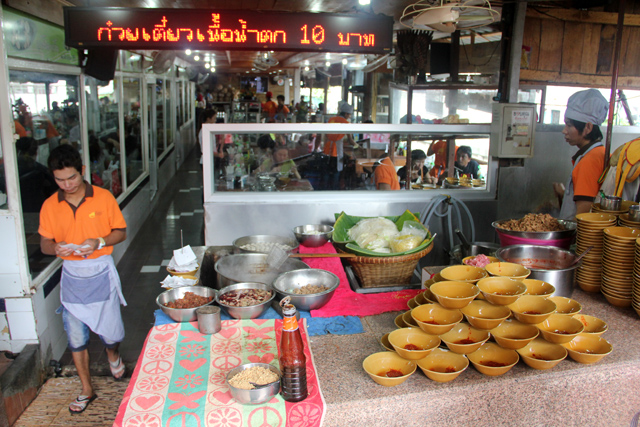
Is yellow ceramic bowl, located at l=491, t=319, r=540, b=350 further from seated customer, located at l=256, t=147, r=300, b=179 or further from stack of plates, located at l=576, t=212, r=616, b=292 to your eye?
seated customer, located at l=256, t=147, r=300, b=179

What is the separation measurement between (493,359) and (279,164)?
10.7ft

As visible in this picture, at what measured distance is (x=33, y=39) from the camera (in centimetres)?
411

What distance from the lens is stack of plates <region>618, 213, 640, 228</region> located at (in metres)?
2.80

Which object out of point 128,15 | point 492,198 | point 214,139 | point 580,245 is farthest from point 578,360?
Answer: point 128,15

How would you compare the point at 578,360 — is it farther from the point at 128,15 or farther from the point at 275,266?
the point at 128,15

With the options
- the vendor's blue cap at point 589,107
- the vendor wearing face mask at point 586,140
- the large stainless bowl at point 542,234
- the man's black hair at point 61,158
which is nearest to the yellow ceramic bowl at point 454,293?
the large stainless bowl at point 542,234

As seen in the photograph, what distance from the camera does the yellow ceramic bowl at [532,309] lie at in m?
2.12

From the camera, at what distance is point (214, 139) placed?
13.3 feet

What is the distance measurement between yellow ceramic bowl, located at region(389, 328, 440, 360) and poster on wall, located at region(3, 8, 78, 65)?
3490 millimetres

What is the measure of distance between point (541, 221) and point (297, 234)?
1787 mm

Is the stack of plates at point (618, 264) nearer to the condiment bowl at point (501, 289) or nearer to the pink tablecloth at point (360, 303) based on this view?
the condiment bowl at point (501, 289)

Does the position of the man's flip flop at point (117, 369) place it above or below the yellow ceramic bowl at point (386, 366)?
below

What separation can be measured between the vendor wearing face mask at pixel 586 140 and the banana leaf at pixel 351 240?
1295 millimetres

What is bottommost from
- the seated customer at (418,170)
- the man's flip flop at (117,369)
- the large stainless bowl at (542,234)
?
the man's flip flop at (117,369)
